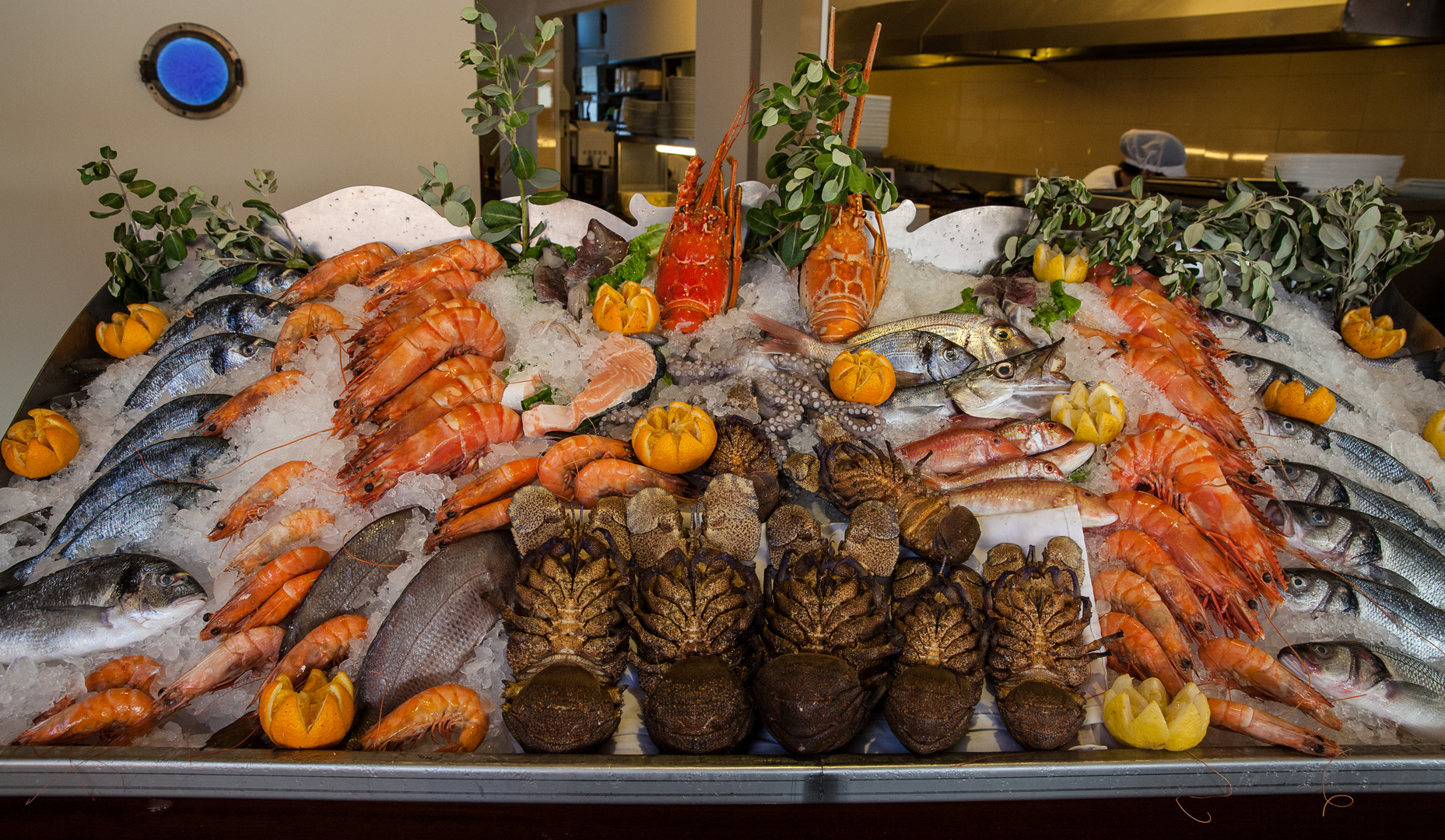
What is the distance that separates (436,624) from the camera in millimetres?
1481

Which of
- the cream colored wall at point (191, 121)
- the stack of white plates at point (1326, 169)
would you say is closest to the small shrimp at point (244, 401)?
the cream colored wall at point (191, 121)

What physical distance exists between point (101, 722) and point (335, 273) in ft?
5.29

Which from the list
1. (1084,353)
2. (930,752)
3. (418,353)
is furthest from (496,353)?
(1084,353)

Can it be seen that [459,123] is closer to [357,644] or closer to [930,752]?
[357,644]

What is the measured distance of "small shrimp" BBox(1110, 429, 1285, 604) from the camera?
1772 mm

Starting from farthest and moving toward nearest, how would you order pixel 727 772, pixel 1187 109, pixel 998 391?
→ pixel 1187 109, pixel 998 391, pixel 727 772

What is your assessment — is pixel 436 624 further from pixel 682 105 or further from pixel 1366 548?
pixel 682 105

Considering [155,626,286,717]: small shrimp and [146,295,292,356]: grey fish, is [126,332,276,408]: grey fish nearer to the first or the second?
[146,295,292,356]: grey fish

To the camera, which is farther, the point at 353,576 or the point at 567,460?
the point at 567,460

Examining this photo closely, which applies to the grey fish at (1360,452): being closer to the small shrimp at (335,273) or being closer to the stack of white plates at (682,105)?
the small shrimp at (335,273)

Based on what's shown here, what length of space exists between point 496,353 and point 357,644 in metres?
1.03

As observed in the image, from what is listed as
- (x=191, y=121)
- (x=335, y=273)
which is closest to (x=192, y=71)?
(x=191, y=121)

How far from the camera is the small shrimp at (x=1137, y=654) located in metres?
1.57

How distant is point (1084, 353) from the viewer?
93.2 inches
